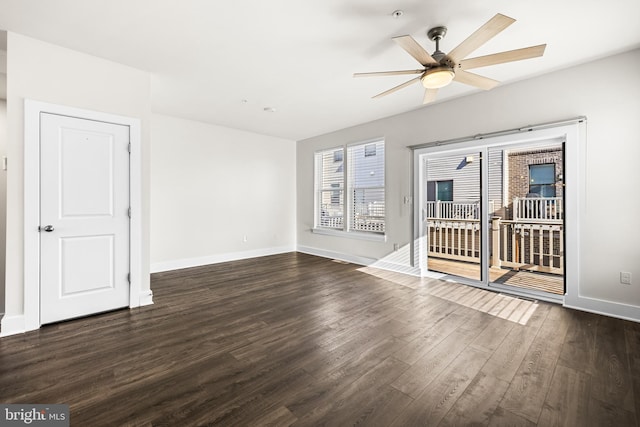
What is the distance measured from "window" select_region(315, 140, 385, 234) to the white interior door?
406 cm

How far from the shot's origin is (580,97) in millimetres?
3209

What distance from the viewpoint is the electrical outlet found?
295cm

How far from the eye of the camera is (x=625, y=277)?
2.97m

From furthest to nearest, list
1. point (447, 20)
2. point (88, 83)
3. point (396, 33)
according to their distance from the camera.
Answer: point (88, 83), point (396, 33), point (447, 20)

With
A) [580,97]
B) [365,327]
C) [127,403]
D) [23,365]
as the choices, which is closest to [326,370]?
[365,327]

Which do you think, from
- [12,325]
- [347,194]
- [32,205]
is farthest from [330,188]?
[12,325]

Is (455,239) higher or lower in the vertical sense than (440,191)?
lower

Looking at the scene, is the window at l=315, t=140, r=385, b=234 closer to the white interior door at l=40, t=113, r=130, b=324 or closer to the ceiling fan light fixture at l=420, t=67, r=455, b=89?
the ceiling fan light fixture at l=420, t=67, r=455, b=89

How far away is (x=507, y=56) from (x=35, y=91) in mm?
4389

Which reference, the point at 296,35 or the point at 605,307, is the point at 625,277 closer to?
the point at 605,307

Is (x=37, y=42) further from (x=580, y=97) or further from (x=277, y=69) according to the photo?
(x=580, y=97)

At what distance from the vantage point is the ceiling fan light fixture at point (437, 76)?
→ 2.48 meters

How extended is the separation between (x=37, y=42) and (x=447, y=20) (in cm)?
395

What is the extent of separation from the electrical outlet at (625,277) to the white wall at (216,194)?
5.77 m
